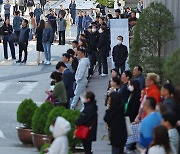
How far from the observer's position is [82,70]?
64.9 feet

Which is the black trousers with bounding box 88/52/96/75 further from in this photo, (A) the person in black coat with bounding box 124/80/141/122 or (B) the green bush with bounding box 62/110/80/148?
(B) the green bush with bounding box 62/110/80/148

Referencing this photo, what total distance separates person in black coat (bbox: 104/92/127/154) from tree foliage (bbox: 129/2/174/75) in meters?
5.18

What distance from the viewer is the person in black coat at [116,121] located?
545 inches

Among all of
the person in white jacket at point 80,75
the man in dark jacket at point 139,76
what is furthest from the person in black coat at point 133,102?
the person in white jacket at point 80,75

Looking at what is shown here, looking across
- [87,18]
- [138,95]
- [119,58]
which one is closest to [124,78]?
[138,95]

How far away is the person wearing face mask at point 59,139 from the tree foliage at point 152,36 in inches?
269

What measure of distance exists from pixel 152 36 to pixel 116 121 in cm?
572

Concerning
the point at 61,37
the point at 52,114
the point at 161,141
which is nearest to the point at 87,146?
the point at 52,114

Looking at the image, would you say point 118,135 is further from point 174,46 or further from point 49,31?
point 49,31

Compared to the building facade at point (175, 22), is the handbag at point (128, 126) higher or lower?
lower

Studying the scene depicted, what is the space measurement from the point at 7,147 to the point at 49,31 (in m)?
13.3

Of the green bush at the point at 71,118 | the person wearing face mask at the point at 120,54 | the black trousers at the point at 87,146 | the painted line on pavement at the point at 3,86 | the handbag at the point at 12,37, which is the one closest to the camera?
the black trousers at the point at 87,146

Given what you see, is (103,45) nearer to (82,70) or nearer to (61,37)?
(82,70)

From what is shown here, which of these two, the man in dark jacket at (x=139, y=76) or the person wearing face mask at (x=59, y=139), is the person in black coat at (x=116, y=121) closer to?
the person wearing face mask at (x=59, y=139)
